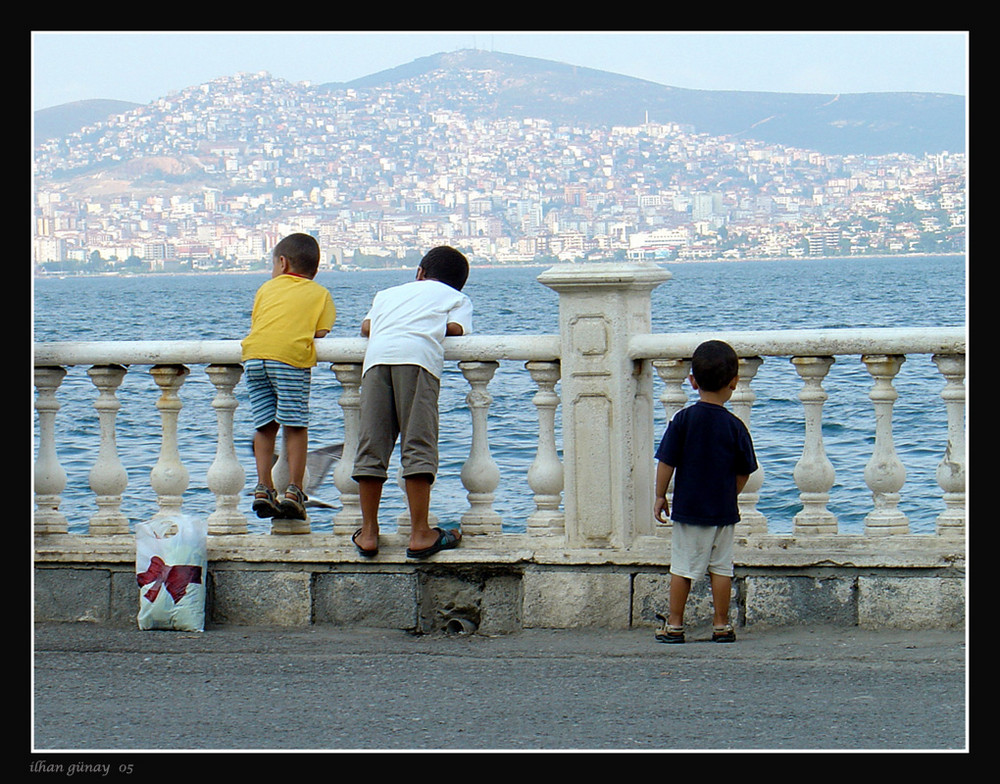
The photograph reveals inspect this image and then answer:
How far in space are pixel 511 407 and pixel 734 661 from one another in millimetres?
23204

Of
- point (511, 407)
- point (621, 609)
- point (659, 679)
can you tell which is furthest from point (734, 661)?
point (511, 407)

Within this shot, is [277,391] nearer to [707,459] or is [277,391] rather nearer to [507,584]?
[507,584]

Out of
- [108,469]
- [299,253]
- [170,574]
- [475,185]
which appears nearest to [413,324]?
[299,253]

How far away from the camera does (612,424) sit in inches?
241

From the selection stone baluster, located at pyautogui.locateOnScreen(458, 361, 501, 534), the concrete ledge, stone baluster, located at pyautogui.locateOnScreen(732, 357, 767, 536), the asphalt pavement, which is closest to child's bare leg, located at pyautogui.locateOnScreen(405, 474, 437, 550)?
the concrete ledge

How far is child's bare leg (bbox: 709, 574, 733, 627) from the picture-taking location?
580 centimetres

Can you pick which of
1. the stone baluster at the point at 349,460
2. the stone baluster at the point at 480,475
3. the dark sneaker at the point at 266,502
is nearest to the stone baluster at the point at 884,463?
the stone baluster at the point at 480,475

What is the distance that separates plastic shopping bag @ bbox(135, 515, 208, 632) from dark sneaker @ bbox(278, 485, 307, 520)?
389 millimetres

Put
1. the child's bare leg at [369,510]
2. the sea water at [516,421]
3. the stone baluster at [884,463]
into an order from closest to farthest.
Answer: the stone baluster at [884,463], the child's bare leg at [369,510], the sea water at [516,421]

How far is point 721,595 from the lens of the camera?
5809 mm

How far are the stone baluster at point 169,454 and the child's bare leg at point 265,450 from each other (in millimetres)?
448

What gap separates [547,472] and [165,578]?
1.86m

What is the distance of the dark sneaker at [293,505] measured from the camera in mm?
6348

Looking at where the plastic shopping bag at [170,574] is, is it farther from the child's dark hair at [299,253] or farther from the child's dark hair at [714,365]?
the child's dark hair at [714,365]
